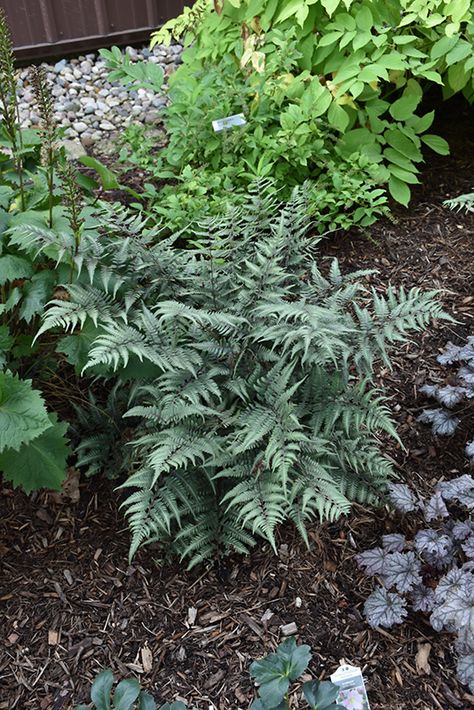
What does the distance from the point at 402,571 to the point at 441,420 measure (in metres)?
0.67

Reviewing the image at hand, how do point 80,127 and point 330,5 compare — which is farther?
point 80,127

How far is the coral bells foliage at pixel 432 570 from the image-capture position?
217cm

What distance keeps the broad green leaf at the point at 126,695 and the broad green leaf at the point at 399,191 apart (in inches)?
101

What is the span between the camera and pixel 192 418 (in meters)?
2.34

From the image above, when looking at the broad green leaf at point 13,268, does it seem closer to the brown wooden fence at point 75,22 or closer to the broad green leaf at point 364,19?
the broad green leaf at point 364,19

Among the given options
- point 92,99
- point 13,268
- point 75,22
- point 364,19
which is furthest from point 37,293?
point 75,22

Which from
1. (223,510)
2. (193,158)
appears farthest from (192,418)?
(193,158)

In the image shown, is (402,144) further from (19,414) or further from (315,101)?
(19,414)

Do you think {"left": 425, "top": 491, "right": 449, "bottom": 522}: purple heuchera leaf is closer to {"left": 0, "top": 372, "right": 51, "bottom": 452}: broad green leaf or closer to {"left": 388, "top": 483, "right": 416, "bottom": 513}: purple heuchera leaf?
{"left": 388, "top": 483, "right": 416, "bottom": 513}: purple heuchera leaf

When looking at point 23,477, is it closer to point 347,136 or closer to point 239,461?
point 239,461

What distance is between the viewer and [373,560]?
2.40 m

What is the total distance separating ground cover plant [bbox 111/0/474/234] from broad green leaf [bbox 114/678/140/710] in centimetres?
207

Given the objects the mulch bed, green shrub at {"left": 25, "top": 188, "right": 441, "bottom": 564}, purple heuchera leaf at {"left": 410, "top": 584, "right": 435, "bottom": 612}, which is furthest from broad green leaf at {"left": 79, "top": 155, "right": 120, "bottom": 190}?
purple heuchera leaf at {"left": 410, "top": 584, "right": 435, "bottom": 612}

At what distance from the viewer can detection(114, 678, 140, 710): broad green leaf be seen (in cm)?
182
